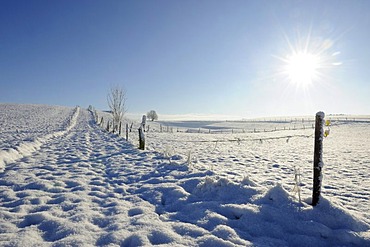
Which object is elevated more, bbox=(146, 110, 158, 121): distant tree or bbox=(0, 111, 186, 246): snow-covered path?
bbox=(146, 110, 158, 121): distant tree

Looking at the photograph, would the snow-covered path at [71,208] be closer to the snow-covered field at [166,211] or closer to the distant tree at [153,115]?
the snow-covered field at [166,211]

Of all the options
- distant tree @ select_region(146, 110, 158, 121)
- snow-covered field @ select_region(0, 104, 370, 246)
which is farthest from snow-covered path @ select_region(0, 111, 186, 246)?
distant tree @ select_region(146, 110, 158, 121)

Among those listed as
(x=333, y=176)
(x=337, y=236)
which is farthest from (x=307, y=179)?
(x=337, y=236)

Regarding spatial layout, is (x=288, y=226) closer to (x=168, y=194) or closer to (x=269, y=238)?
(x=269, y=238)

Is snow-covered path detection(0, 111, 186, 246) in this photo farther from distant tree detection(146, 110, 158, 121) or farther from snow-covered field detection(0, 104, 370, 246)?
distant tree detection(146, 110, 158, 121)

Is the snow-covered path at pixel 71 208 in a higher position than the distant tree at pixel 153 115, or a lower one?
lower

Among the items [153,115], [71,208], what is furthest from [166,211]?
[153,115]

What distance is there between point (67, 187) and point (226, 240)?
4.42 m

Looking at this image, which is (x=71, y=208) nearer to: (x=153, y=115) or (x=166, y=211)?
(x=166, y=211)

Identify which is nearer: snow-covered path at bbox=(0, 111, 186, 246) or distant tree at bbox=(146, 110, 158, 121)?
snow-covered path at bbox=(0, 111, 186, 246)

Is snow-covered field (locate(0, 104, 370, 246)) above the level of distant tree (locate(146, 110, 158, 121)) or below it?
below

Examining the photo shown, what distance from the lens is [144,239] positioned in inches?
140

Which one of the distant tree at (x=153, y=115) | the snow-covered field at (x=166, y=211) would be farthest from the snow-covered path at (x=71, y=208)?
the distant tree at (x=153, y=115)

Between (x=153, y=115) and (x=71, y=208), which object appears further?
(x=153, y=115)
